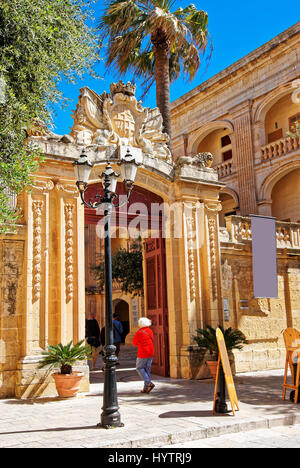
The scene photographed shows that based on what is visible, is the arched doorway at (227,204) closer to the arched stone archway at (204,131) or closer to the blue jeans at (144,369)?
the arched stone archway at (204,131)

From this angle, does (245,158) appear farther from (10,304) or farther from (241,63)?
(10,304)

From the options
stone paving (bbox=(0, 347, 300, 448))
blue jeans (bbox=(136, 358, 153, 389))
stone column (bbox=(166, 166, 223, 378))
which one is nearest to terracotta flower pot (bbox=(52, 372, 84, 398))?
stone paving (bbox=(0, 347, 300, 448))

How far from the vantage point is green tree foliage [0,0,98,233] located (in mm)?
7746

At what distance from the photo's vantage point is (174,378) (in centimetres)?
1191

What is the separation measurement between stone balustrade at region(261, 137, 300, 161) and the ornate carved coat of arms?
10907 mm

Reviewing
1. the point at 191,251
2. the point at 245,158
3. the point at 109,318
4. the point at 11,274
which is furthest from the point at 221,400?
the point at 245,158

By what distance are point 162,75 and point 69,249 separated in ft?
26.0

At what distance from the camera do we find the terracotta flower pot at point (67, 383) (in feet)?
30.2

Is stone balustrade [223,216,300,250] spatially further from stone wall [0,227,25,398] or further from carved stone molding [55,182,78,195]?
stone wall [0,227,25,398]

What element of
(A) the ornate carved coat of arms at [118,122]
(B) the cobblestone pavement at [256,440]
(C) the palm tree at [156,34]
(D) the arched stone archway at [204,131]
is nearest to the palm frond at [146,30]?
(C) the palm tree at [156,34]

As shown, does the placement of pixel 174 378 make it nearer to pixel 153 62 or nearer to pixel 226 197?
pixel 153 62

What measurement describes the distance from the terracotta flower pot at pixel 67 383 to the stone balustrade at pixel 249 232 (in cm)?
668

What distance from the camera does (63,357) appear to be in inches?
369
